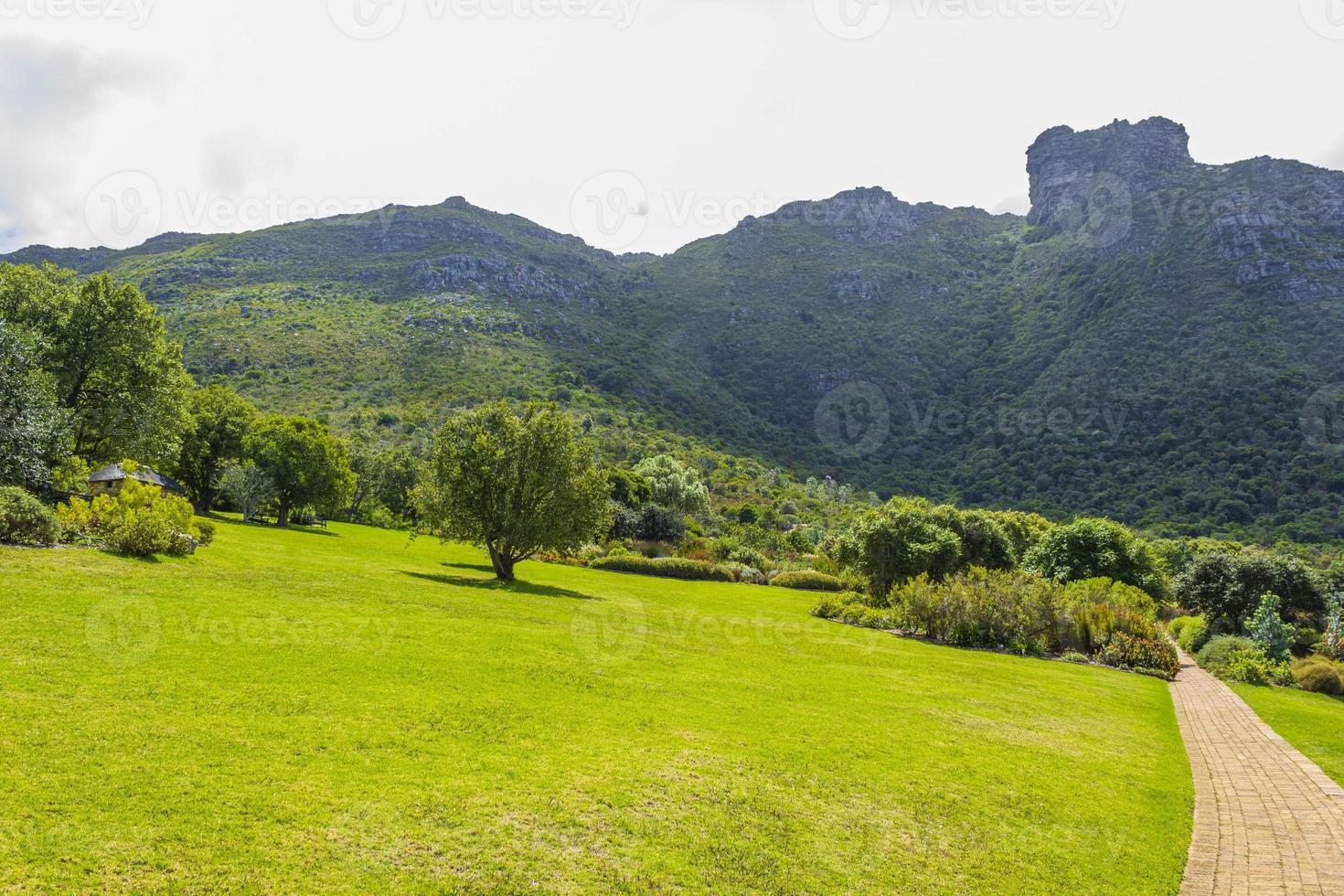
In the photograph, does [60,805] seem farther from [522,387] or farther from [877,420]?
[877,420]

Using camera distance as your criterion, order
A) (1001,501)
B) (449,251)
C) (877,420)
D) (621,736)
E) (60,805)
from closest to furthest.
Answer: (60,805)
(621,736)
(1001,501)
(877,420)
(449,251)

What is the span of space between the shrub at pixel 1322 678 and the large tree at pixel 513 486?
2624cm

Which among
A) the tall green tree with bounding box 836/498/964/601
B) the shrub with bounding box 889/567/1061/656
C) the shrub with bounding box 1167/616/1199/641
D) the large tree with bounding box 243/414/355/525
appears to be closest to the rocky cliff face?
the shrub with bounding box 1167/616/1199/641

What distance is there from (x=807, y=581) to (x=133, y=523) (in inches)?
1469

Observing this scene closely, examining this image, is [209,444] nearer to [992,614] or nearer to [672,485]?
[672,485]

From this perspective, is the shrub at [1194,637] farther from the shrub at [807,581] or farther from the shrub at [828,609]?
the shrub at [807,581]

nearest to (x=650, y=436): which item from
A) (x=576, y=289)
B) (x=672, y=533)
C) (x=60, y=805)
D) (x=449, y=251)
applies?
(x=672, y=533)

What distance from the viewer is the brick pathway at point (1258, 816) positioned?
8273mm

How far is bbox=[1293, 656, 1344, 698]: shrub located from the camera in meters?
22.3

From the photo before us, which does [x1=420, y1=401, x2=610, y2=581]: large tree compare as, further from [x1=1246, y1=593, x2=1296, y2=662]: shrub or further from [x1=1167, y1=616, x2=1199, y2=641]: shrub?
[x1=1167, y1=616, x2=1199, y2=641]: shrub

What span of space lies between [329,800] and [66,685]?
16.4 ft

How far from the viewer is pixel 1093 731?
562 inches

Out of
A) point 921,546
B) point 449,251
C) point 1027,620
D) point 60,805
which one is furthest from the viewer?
point 449,251

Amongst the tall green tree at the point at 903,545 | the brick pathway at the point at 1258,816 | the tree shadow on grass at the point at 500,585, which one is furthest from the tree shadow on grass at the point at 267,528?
the brick pathway at the point at 1258,816
